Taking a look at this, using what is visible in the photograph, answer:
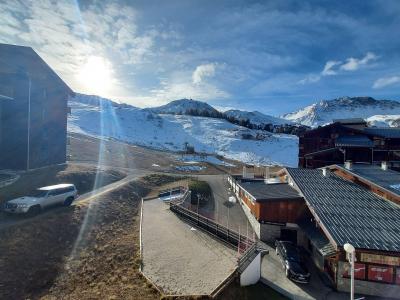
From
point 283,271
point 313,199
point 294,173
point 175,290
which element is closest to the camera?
point 175,290

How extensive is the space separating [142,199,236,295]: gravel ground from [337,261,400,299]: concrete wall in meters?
6.92

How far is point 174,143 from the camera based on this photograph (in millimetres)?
119812

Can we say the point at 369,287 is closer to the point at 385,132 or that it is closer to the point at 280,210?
the point at 280,210

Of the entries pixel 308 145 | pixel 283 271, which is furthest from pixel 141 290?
pixel 308 145

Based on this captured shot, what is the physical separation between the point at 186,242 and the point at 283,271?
718 centimetres

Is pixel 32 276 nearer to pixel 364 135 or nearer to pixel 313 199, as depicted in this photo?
pixel 313 199

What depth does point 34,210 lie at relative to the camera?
2369 cm

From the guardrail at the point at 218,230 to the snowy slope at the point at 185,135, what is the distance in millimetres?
67448

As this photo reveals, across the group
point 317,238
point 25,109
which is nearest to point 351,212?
point 317,238

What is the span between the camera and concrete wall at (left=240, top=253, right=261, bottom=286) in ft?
57.5

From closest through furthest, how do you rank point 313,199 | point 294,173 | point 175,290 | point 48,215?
point 175,290
point 48,215
point 313,199
point 294,173

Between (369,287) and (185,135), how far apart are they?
118 meters

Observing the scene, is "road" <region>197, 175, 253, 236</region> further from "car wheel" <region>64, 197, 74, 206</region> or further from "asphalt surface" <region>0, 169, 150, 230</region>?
"car wheel" <region>64, 197, 74, 206</region>

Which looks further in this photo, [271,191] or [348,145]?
[348,145]
